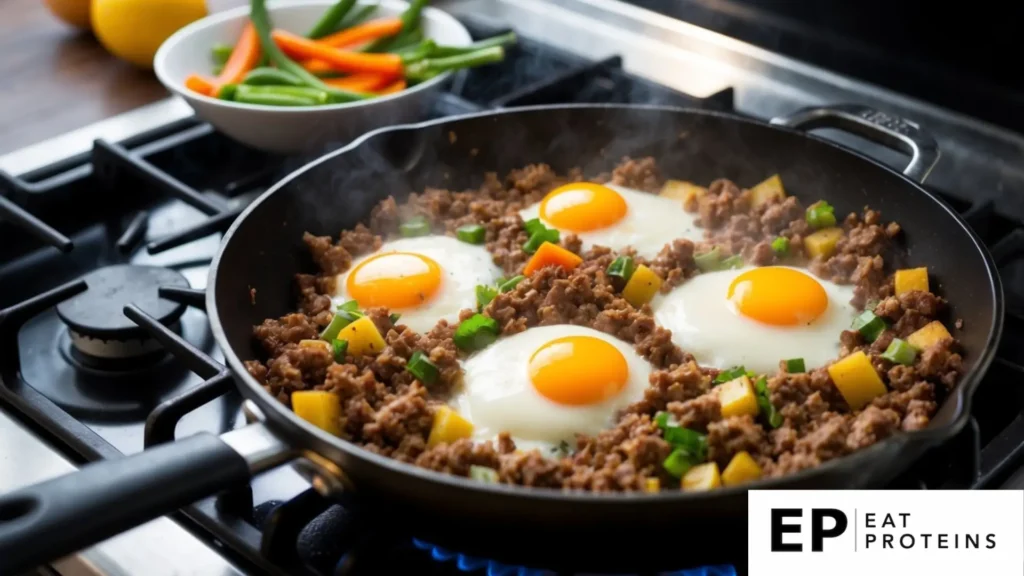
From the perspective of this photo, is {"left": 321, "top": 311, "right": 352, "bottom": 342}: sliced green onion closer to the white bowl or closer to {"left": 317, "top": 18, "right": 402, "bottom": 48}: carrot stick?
the white bowl

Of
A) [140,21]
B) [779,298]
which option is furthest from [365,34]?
[779,298]

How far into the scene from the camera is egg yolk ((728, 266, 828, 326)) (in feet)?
6.07

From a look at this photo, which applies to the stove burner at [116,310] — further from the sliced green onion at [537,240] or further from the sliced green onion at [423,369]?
the sliced green onion at [537,240]

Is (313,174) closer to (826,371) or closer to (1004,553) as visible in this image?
(826,371)

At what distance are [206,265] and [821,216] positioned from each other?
1289 mm

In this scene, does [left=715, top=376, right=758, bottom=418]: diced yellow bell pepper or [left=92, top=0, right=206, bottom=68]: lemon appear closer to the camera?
[left=715, top=376, right=758, bottom=418]: diced yellow bell pepper

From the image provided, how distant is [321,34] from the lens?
2.72 metres

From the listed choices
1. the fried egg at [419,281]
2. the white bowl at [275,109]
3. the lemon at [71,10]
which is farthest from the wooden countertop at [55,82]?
the fried egg at [419,281]

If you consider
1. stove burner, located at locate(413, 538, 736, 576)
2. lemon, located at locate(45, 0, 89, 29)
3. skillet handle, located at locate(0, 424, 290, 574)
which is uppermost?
lemon, located at locate(45, 0, 89, 29)

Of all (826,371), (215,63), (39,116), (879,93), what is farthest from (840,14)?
(39,116)

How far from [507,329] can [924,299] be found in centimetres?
74

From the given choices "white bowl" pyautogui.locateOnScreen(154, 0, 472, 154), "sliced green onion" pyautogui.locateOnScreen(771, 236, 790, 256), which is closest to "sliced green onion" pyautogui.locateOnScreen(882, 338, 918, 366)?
"sliced green onion" pyautogui.locateOnScreen(771, 236, 790, 256)

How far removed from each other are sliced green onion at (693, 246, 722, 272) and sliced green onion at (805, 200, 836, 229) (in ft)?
0.71

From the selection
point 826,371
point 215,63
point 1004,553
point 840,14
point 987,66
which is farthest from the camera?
point 215,63
